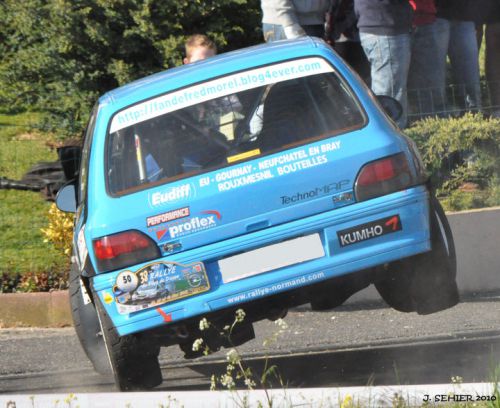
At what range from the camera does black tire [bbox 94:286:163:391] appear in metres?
5.98

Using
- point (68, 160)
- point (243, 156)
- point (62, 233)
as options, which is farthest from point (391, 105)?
point (68, 160)

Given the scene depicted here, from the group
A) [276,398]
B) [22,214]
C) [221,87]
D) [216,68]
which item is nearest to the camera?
[276,398]

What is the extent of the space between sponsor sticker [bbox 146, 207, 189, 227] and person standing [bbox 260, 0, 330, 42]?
4.03 meters

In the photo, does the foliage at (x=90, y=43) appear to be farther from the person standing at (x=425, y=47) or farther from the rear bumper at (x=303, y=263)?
the rear bumper at (x=303, y=263)

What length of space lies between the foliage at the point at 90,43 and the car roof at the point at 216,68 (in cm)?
478

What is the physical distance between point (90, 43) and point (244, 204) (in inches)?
245

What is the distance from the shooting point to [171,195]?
19.3 ft

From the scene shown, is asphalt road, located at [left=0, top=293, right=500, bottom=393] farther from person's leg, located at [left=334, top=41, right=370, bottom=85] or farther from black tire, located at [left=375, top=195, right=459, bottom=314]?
person's leg, located at [left=334, top=41, right=370, bottom=85]

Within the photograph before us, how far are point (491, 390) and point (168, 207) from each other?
2.06 meters

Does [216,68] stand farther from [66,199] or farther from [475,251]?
[475,251]

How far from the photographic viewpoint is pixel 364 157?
5.95 meters

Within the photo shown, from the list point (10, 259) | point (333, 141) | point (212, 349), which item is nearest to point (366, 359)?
point (212, 349)

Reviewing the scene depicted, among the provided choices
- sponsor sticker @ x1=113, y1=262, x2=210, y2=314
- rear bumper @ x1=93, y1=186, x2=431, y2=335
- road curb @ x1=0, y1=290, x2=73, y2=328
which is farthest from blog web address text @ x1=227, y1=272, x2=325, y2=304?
road curb @ x1=0, y1=290, x2=73, y2=328

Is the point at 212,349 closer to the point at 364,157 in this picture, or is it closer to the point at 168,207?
the point at 168,207
